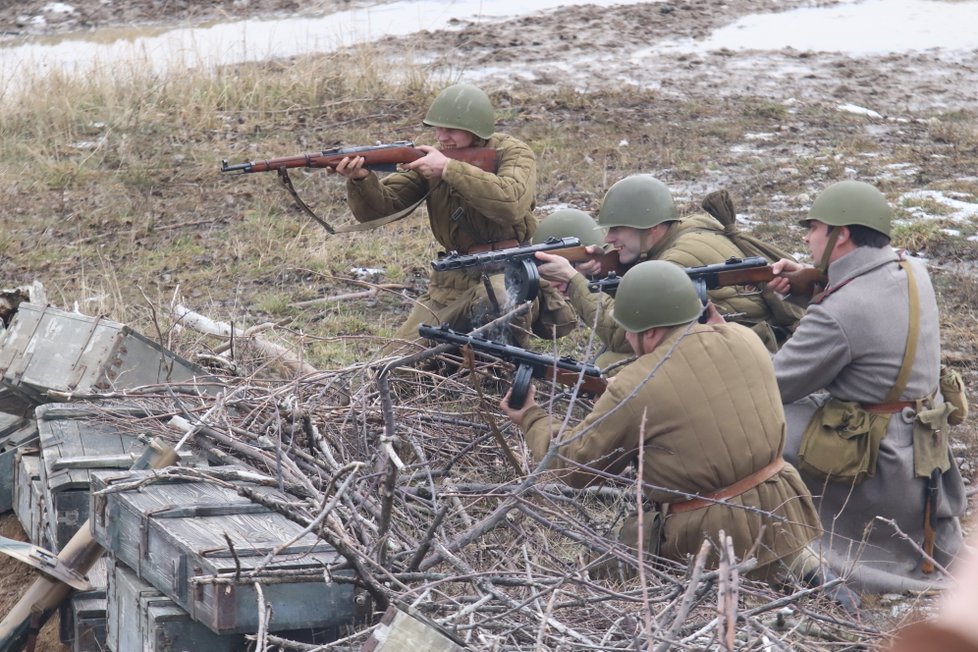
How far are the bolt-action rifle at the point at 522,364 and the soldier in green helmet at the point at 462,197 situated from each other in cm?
170

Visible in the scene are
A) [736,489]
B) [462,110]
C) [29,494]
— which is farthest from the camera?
[462,110]

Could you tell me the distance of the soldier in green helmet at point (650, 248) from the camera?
6129mm

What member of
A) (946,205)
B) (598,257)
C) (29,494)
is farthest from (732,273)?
(946,205)

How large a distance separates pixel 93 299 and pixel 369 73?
19.8 feet

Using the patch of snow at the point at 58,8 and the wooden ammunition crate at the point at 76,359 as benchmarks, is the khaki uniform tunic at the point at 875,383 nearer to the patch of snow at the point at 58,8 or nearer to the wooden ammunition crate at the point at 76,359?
the wooden ammunition crate at the point at 76,359

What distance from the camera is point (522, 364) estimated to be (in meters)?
4.89

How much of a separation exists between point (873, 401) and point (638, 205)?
1.56 metres

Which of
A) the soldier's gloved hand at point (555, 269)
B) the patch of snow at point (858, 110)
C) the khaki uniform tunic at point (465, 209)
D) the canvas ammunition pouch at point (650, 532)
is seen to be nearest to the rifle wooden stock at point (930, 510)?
the canvas ammunition pouch at point (650, 532)

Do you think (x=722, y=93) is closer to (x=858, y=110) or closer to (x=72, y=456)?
(x=858, y=110)

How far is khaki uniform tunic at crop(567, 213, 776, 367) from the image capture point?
19.9 ft

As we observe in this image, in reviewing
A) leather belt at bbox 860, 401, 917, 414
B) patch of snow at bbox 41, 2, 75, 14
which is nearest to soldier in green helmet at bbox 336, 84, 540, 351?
leather belt at bbox 860, 401, 917, 414

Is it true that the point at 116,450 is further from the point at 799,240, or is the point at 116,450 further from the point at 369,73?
the point at 369,73

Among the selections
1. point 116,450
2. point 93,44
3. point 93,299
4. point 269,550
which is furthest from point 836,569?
point 93,44

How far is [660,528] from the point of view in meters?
4.90
